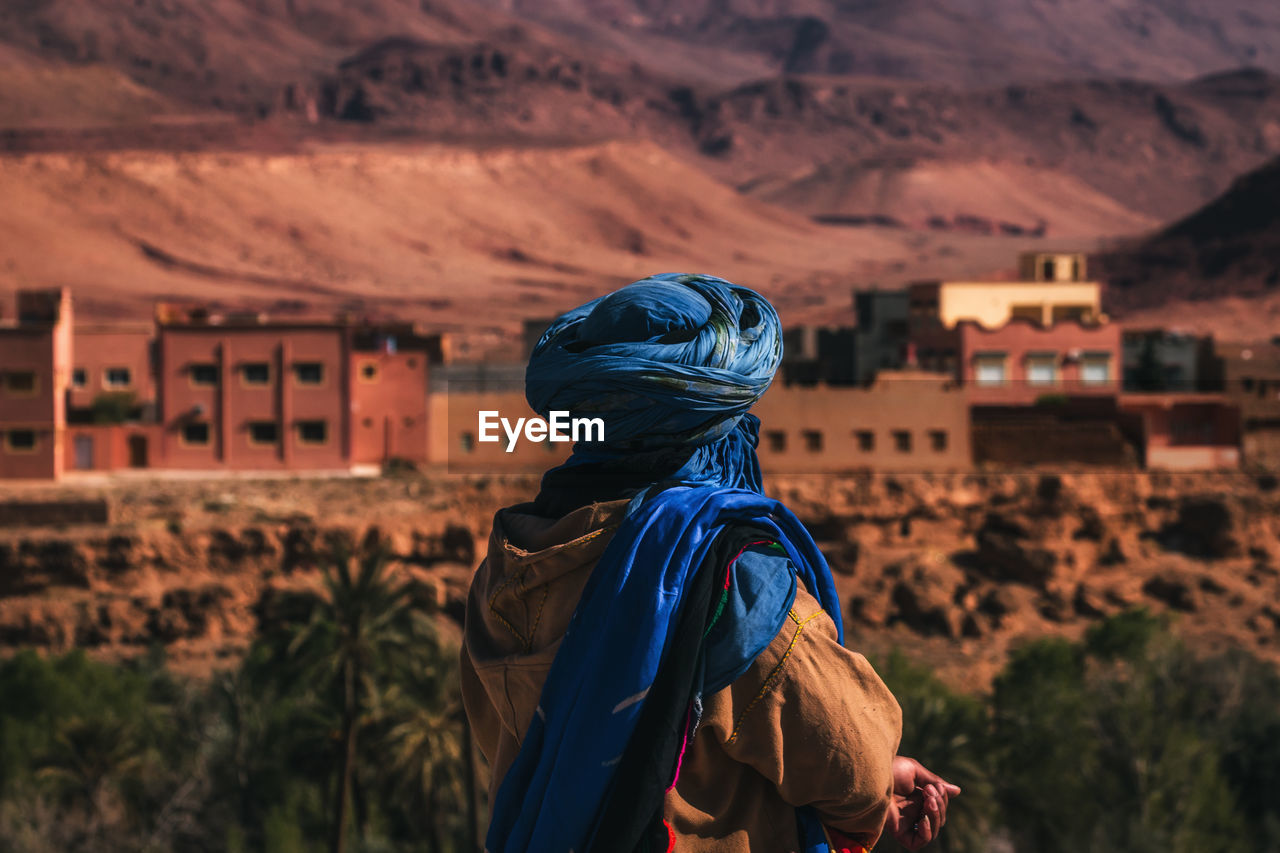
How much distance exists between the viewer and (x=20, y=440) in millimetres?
27750

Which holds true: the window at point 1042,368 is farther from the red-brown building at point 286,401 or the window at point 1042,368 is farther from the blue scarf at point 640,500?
the blue scarf at point 640,500

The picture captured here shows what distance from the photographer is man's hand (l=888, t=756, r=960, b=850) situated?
1.77 meters

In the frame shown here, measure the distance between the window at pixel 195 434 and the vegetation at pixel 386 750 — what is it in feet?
26.9

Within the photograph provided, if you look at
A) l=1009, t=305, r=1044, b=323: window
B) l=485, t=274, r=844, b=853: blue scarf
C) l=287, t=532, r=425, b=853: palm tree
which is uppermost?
l=1009, t=305, r=1044, b=323: window

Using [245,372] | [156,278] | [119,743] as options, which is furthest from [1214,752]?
[156,278]

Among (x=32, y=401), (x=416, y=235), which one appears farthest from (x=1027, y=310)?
(x=416, y=235)

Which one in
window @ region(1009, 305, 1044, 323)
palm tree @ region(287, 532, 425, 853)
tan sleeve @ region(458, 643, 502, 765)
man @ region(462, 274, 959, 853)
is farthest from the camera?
window @ region(1009, 305, 1044, 323)

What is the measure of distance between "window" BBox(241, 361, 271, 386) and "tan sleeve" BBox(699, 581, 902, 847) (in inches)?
1129

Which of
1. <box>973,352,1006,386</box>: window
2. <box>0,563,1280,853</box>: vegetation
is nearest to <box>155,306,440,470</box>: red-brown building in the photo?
<box>0,563,1280,853</box>: vegetation

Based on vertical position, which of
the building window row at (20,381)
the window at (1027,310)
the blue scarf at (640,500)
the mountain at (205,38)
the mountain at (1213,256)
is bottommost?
the blue scarf at (640,500)

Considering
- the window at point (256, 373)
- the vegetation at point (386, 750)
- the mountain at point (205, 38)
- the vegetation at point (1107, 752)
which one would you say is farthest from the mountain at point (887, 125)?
the vegetation at point (386, 750)

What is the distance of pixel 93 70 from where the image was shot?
112125 millimetres

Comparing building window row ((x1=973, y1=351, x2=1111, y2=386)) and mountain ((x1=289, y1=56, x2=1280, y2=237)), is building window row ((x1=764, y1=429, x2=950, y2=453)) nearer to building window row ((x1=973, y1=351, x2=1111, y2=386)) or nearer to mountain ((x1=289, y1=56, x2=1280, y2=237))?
building window row ((x1=973, y1=351, x2=1111, y2=386))

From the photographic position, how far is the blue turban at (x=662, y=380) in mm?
1792
